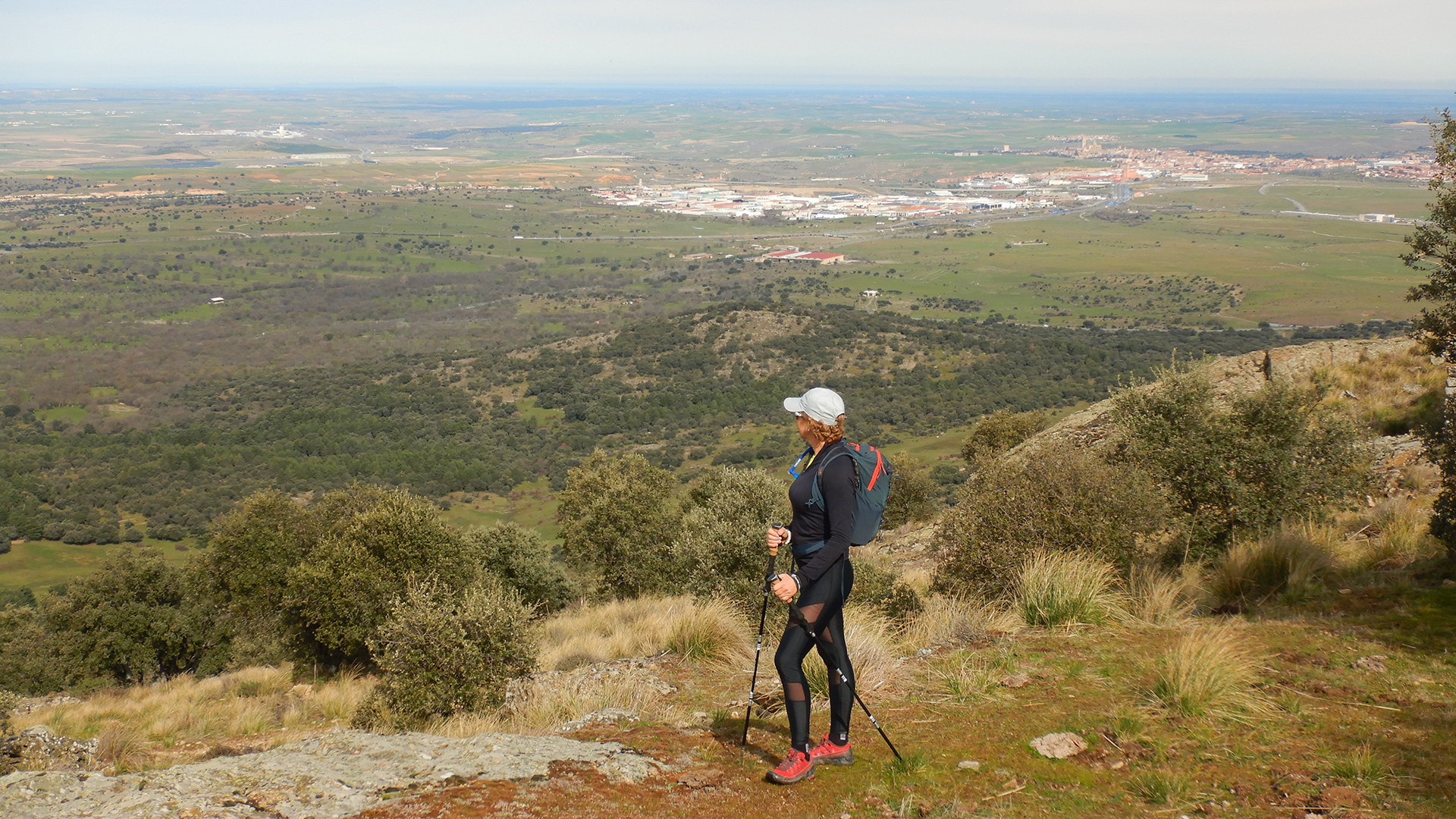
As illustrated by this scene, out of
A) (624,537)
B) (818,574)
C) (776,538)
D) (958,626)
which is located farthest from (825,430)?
(624,537)

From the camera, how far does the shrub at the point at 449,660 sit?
838 cm

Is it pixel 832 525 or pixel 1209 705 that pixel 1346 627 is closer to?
pixel 1209 705

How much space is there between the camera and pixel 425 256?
490ft

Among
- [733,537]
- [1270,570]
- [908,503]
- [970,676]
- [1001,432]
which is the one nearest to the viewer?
[970,676]

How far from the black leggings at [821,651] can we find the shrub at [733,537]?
8.08m

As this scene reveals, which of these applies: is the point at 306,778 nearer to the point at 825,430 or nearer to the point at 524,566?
the point at 825,430

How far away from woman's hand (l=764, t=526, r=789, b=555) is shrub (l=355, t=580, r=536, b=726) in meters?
4.93

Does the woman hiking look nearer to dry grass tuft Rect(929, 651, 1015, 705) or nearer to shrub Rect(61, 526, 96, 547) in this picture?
dry grass tuft Rect(929, 651, 1015, 705)

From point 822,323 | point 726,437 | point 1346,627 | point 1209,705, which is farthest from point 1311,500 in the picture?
point 822,323

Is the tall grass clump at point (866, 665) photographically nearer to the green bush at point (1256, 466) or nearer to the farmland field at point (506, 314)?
the green bush at point (1256, 466)

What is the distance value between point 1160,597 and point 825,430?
4.65 meters

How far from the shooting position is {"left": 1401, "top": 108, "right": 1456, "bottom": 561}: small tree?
7.12 metres

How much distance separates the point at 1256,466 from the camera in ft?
32.9

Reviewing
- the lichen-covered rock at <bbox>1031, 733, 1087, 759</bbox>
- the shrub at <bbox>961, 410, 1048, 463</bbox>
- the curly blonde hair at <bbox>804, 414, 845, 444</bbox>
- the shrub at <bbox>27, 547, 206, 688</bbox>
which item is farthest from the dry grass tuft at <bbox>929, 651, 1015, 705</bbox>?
the shrub at <bbox>27, 547, 206, 688</bbox>
